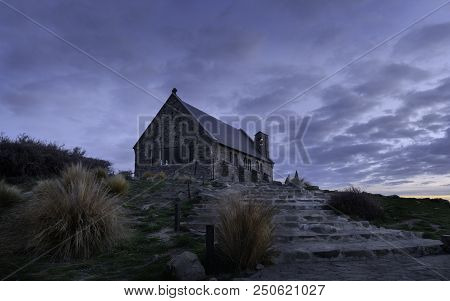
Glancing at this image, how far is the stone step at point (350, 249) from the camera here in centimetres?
529

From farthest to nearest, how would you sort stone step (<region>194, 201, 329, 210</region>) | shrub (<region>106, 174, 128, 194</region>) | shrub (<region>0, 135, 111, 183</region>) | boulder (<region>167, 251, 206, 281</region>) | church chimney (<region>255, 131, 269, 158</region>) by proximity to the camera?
1. church chimney (<region>255, 131, 269, 158</region>)
2. shrub (<region>0, 135, 111, 183</region>)
3. shrub (<region>106, 174, 128, 194</region>)
4. stone step (<region>194, 201, 329, 210</region>)
5. boulder (<region>167, 251, 206, 281</region>)

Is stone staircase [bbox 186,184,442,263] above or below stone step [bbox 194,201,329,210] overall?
below

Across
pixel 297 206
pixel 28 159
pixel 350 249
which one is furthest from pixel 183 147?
pixel 350 249

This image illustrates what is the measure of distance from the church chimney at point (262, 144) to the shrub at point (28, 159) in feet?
81.4

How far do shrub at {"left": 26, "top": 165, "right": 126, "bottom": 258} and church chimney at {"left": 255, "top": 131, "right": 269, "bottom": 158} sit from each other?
3122cm

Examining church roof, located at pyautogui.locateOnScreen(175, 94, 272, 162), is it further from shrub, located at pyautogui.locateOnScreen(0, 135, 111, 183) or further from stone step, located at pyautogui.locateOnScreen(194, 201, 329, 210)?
stone step, located at pyautogui.locateOnScreen(194, 201, 329, 210)

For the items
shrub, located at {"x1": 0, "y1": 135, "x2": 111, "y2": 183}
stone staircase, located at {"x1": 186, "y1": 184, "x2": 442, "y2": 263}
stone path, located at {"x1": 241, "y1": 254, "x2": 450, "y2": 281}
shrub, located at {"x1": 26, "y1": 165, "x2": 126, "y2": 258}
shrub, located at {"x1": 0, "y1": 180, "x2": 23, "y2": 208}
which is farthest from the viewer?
shrub, located at {"x1": 0, "y1": 135, "x2": 111, "y2": 183}

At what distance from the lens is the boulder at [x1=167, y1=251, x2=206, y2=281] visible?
4188 mm

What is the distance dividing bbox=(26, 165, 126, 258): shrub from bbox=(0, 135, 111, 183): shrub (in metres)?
6.54

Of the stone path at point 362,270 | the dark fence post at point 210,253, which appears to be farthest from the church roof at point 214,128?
the dark fence post at point 210,253

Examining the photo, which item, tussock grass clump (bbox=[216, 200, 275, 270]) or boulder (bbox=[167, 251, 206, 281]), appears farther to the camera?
tussock grass clump (bbox=[216, 200, 275, 270])

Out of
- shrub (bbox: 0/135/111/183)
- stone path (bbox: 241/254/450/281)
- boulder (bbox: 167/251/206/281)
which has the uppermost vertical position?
shrub (bbox: 0/135/111/183)

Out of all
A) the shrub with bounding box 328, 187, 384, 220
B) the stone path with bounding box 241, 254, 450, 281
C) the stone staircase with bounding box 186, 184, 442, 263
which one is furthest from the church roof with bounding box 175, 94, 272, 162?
the stone path with bounding box 241, 254, 450, 281
